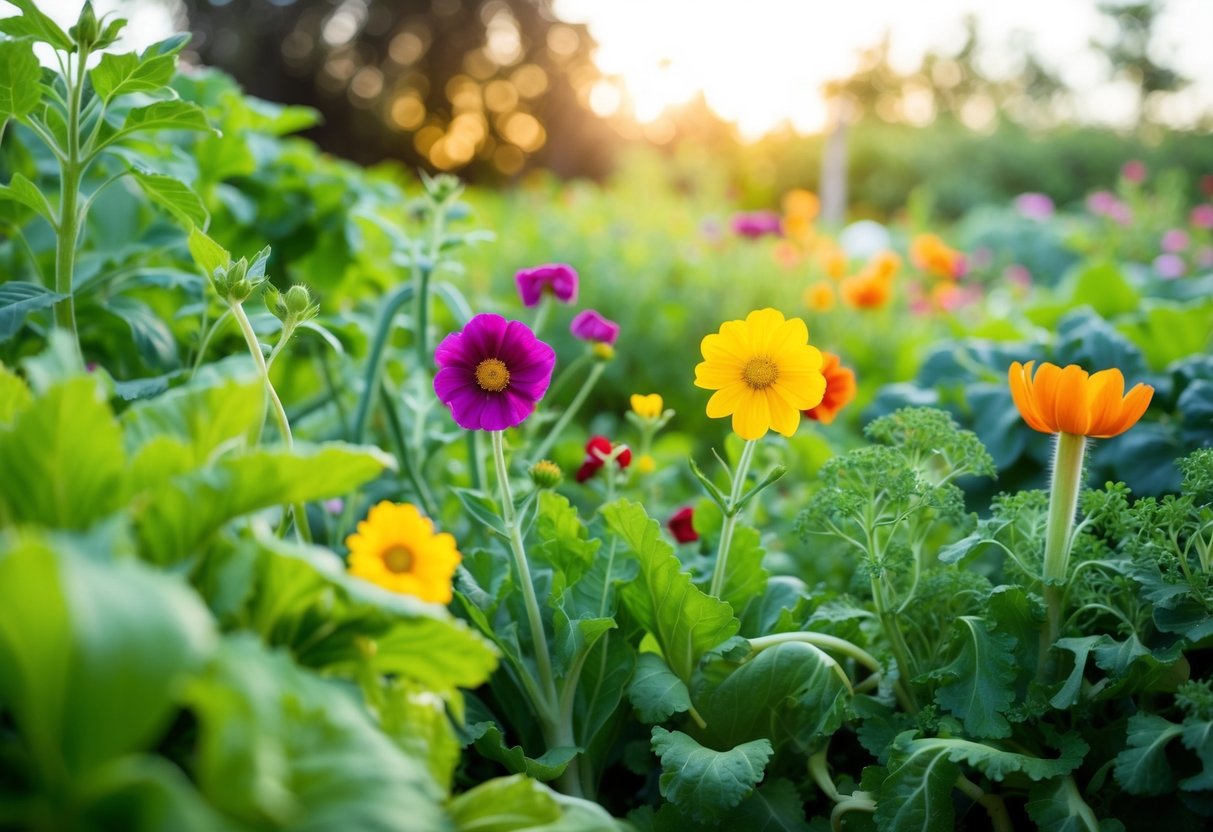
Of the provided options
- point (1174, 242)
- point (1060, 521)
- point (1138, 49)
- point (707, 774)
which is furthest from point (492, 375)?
point (1138, 49)

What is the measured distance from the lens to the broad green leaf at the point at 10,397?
88 cm

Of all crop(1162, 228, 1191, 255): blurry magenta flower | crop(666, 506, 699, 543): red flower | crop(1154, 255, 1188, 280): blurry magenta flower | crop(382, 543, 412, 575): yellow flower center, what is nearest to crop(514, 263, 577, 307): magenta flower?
crop(666, 506, 699, 543): red flower

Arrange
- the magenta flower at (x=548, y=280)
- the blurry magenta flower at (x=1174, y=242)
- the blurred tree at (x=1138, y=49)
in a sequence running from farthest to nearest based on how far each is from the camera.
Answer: the blurred tree at (x=1138, y=49)
the blurry magenta flower at (x=1174, y=242)
the magenta flower at (x=548, y=280)

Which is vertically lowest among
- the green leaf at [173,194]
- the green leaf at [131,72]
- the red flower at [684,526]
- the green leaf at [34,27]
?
the red flower at [684,526]

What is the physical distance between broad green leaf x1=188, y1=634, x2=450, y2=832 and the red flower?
92 cm

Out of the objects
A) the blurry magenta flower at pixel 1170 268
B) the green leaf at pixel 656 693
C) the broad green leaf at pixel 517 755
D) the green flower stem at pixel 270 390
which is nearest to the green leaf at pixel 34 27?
the green flower stem at pixel 270 390

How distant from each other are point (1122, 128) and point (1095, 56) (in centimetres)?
1121

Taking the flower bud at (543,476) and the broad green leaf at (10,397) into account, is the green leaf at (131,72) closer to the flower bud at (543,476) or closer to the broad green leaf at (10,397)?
the broad green leaf at (10,397)

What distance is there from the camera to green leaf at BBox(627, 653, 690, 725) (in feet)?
3.97

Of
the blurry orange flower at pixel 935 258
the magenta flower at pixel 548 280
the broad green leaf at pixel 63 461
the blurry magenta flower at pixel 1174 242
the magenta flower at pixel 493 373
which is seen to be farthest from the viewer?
the blurry magenta flower at pixel 1174 242

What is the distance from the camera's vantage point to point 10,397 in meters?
0.89

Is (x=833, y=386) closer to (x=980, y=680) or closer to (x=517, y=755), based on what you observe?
(x=980, y=680)

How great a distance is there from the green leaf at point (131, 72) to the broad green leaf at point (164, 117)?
0.10 feet

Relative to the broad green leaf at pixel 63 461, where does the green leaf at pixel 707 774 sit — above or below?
below
